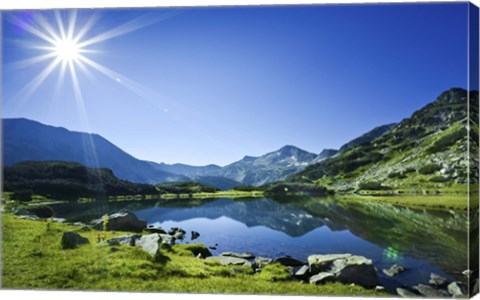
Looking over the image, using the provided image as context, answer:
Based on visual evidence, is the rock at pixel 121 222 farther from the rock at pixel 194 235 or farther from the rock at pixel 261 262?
the rock at pixel 261 262

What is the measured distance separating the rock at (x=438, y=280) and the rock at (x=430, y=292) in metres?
0.28

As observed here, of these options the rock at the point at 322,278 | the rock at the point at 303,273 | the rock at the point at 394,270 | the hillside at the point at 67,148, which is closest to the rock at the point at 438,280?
the rock at the point at 394,270

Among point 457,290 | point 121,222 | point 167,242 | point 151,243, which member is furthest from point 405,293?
point 121,222

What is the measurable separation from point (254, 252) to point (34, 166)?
36.7 ft

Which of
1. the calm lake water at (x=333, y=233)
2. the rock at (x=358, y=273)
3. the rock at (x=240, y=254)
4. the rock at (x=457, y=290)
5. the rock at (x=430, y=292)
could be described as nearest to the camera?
the rock at (x=457, y=290)

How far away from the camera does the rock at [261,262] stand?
47.0ft

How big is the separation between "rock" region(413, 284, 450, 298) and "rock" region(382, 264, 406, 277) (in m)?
1.25

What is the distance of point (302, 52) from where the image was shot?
50.4 feet

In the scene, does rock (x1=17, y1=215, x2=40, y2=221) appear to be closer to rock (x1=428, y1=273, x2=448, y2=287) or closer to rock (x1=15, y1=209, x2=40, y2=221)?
rock (x1=15, y1=209, x2=40, y2=221)

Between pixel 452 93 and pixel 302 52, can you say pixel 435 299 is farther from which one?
pixel 302 52

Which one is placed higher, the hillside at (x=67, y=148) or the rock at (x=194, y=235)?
the hillside at (x=67, y=148)

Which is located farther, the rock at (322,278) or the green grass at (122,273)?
the rock at (322,278)

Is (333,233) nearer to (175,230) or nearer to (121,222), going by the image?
(175,230)

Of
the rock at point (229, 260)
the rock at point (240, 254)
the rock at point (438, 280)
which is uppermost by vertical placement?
the rock at point (438, 280)
